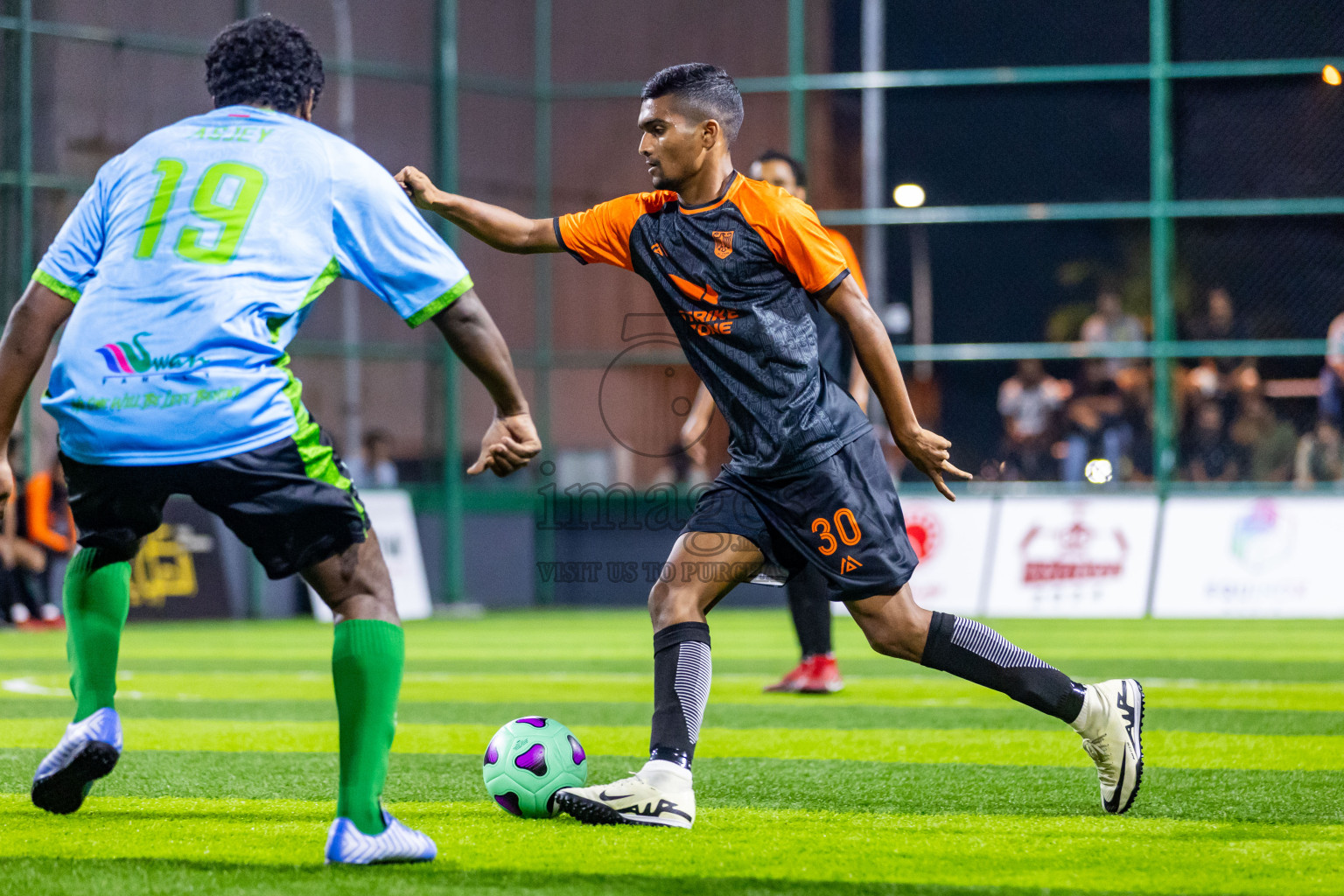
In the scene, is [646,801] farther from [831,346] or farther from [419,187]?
[831,346]

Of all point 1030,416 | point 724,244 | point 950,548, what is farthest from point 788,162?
point 1030,416

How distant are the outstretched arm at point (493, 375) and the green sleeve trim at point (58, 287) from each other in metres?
0.82

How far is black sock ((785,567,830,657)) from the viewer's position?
718 cm

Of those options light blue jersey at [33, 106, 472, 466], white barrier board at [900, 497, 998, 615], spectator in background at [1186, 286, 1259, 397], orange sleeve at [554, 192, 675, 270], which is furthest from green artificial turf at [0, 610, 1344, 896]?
spectator in background at [1186, 286, 1259, 397]

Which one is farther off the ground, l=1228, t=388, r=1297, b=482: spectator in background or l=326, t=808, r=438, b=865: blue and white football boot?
l=1228, t=388, r=1297, b=482: spectator in background

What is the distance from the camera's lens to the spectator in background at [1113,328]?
17.4 m

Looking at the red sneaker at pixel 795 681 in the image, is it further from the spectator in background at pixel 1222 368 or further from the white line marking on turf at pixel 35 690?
the spectator in background at pixel 1222 368

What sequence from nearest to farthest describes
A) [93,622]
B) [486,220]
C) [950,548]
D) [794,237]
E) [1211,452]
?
1. [93,622]
2. [794,237]
3. [486,220]
4. [950,548]
5. [1211,452]

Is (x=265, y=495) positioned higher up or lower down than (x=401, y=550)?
higher up

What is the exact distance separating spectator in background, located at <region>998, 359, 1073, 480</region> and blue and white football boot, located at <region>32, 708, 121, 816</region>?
1408 cm

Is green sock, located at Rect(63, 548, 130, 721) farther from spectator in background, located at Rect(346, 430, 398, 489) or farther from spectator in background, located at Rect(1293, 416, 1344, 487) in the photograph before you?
spectator in background, located at Rect(1293, 416, 1344, 487)

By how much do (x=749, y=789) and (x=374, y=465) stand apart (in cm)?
1350

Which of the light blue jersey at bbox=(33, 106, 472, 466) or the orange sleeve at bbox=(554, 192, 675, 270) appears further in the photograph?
the orange sleeve at bbox=(554, 192, 675, 270)

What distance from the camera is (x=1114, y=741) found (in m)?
4.33
